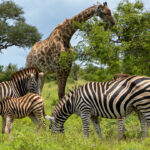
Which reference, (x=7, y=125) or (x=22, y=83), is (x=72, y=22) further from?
(x=7, y=125)

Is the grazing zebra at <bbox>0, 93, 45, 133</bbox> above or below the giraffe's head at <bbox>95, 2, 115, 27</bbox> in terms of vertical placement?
below

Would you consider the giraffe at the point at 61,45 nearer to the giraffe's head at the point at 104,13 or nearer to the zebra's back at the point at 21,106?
the giraffe's head at the point at 104,13

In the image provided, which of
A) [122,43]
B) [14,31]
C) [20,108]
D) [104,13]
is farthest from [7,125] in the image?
[14,31]

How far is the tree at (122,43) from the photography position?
10258 mm

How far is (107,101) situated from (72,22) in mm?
7435

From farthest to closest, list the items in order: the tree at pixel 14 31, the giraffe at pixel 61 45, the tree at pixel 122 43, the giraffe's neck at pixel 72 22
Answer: the tree at pixel 14 31 → the giraffe's neck at pixel 72 22 → the giraffe at pixel 61 45 → the tree at pixel 122 43

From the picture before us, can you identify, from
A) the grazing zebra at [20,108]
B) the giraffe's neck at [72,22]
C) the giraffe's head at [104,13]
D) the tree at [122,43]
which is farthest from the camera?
the giraffe's neck at [72,22]

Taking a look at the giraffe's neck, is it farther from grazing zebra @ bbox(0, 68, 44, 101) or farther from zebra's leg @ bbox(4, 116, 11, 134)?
zebra's leg @ bbox(4, 116, 11, 134)

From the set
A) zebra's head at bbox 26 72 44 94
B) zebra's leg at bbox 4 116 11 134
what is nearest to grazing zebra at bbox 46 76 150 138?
zebra's leg at bbox 4 116 11 134

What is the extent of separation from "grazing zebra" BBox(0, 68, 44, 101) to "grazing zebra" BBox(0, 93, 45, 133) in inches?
19.7

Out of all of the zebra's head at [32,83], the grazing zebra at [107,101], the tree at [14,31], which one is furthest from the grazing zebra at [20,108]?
the tree at [14,31]

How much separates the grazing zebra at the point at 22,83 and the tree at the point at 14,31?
2021cm

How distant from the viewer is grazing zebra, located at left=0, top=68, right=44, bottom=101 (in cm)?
759

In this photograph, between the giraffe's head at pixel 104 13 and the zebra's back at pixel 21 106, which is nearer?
the zebra's back at pixel 21 106
